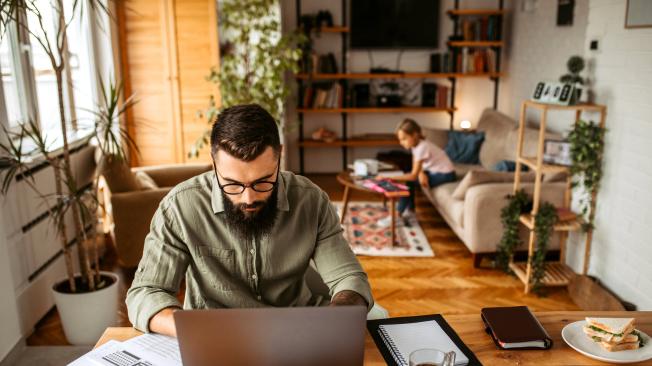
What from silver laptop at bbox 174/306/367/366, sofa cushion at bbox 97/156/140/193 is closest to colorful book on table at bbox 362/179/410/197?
sofa cushion at bbox 97/156/140/193

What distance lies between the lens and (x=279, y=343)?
110 centimetres

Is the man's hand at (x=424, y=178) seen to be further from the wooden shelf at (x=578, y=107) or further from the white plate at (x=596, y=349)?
the white plate at (x=596, y=349)

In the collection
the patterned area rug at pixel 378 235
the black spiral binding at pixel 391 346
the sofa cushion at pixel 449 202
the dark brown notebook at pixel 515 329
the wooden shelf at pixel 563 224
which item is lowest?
the patterned area rug at pixel 378 235

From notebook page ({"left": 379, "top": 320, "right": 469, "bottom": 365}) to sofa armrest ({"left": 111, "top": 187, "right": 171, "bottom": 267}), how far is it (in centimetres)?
238

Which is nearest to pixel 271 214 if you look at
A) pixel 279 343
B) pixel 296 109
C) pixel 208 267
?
pixel 208 267

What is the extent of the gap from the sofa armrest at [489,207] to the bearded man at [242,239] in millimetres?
2282

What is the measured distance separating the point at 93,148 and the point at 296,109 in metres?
2.63

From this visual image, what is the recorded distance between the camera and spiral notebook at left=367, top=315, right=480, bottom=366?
1.35 meters

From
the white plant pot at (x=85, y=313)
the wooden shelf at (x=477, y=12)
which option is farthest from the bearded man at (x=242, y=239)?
the wooden shelf at (x=477, y=12)

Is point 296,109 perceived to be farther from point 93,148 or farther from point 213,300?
point 213,300

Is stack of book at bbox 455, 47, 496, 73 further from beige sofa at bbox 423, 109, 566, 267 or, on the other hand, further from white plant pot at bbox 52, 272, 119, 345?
white plant pot at bbox 52, 272, 119, 345

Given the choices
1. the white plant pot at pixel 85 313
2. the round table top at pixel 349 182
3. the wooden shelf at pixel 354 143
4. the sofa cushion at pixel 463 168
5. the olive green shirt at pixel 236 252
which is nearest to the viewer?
the olive green shirt at pixel 236 252

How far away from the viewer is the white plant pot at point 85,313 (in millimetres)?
2865

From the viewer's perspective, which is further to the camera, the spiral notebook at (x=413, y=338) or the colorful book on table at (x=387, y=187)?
the colorful book on table at (x=387, y=187)
